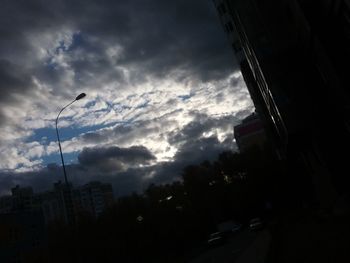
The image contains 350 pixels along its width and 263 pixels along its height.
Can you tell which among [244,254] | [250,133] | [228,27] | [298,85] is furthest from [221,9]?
[250,133]

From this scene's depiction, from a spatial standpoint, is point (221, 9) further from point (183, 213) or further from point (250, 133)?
point (250, 133)

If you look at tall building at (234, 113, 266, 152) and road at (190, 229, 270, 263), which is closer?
road at (190, 229, 270, 263)

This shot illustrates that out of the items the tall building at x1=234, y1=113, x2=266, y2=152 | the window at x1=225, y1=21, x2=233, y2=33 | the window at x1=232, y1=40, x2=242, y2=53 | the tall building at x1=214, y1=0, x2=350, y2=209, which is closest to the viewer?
the tall building at x1=214, y1=0, x2=350, y2=209

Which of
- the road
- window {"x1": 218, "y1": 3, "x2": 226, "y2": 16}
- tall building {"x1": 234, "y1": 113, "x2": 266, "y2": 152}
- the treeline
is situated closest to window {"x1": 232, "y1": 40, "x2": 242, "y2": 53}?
window {"x1": 218, "y1": 3, "x2": 226, "y2": 16}

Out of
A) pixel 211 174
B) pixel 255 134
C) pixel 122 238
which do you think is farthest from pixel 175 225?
pixel 255 134

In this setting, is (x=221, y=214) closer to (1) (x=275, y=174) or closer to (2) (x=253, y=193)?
(2) (x=253, y=193)

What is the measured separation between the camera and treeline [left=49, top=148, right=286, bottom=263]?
186ft

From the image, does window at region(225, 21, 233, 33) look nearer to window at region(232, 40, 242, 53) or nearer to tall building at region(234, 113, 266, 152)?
window at region(232, 40, 242, 53)

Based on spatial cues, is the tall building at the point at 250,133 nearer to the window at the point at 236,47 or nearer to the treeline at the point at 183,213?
the treeline at the point at 183,213

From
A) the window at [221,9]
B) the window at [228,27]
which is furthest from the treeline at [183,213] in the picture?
the window at [221,9]

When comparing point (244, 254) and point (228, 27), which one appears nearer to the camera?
point (244, 254)

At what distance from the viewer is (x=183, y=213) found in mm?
81438

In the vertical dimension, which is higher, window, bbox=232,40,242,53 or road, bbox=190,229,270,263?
window, bbox=232,40,242,53

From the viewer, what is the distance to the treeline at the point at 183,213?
5678 cm
